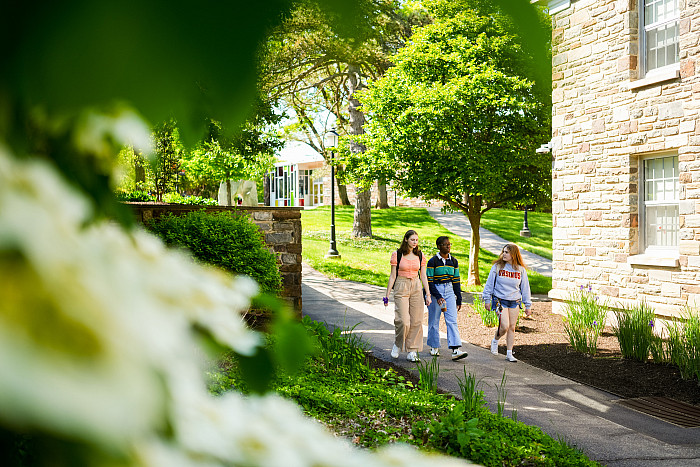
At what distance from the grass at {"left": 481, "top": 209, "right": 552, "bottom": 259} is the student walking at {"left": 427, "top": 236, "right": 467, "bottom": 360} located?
45.1ft

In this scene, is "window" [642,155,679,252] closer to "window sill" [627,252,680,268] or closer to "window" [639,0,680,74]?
"window sill" [627,252,680,268]

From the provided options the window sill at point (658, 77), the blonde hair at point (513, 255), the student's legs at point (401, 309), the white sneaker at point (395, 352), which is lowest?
the white sneaker at point (395, 352)

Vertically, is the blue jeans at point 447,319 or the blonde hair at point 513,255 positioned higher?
the blonde hair at point 513,255

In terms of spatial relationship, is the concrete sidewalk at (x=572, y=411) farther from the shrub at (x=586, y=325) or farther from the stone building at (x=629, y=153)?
the stone building at (x=629, y=153)

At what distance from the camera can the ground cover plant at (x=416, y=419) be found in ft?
12.9

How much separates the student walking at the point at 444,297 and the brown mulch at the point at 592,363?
1.17 metres

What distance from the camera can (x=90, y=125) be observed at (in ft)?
0.89

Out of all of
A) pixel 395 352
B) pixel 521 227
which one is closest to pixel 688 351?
pixel 395 352

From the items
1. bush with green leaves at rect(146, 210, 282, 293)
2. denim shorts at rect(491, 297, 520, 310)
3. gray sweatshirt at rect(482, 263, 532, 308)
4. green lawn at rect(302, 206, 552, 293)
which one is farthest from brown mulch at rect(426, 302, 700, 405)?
green lawn at rect(302, 206, 552, 293)

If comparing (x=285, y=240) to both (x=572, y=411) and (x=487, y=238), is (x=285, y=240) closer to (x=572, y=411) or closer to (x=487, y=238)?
(x=572, y=411)

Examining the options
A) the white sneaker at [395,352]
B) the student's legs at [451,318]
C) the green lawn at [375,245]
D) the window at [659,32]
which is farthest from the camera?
the green lawn at [375,245]

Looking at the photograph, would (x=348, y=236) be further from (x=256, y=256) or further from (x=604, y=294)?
(x=256, y=256)

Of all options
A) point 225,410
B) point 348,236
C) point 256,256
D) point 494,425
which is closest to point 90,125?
point 225,410

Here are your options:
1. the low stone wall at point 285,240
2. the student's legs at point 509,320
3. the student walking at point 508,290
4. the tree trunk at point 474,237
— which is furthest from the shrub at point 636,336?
the tree trunk at point 474,237
